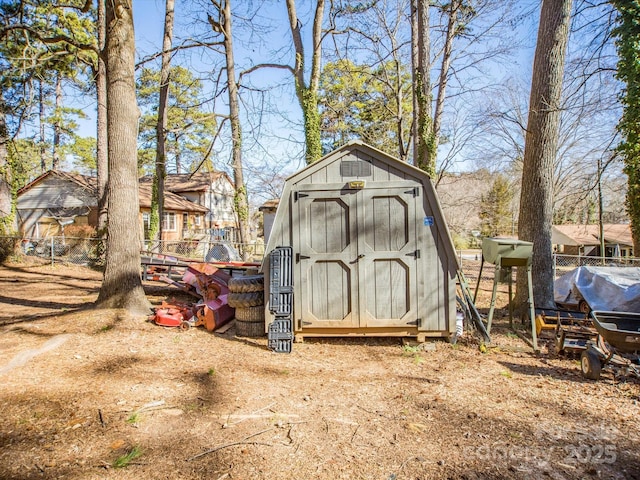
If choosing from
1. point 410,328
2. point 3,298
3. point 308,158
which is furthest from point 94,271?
point 410,328

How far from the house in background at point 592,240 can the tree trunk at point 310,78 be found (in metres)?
25.1

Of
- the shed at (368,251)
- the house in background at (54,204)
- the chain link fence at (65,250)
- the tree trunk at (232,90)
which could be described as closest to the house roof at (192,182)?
the house in background at (54,204)

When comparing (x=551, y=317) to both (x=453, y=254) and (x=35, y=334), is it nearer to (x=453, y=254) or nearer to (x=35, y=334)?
(x=453, y=254)

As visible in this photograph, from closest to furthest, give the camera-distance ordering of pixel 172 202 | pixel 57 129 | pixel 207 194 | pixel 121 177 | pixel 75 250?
pixel 121 177, pixel 75 250, pixel 57 129, pixel 172 202, pixel 207 194

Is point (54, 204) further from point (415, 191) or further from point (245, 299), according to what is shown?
point (415, 191)

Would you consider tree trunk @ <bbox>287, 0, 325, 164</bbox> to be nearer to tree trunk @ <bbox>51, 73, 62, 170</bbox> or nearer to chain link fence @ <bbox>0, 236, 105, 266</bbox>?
chain link fence @ <bbox>0, 236, 105, 266</bbox>

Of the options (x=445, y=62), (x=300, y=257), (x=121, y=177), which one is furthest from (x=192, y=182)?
(x=300, y=257)

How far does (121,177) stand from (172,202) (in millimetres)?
22897

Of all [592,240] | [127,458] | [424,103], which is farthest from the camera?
[592,240]

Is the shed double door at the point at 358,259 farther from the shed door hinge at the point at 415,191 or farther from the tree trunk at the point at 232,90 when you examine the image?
the tree trunk at the point at 232,90

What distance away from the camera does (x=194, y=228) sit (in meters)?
30.3

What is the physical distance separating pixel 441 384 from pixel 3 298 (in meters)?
9.12

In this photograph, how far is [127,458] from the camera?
104 inches

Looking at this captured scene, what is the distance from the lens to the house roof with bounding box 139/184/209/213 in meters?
25.2
